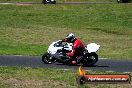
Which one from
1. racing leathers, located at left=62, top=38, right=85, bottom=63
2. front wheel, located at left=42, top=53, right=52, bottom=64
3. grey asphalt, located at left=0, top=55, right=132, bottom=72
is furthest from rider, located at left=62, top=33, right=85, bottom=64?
front wheel, located at left=42, top=53, right=52, bottom=64

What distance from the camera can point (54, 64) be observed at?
23.0 m

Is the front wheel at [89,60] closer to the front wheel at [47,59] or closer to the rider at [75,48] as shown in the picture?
the rider at [75,48]

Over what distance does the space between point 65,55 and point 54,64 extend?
707 millimetres

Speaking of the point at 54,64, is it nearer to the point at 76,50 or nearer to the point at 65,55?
the point at 65,55

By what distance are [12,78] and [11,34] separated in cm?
1872

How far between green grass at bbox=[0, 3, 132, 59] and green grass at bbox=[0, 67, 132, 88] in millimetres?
6970

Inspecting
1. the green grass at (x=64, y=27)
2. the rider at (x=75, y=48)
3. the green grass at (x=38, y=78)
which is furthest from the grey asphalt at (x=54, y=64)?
the green grass at (x=64, y=27)

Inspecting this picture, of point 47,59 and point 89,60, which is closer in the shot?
point 89,60

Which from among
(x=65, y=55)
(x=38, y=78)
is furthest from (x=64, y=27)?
(x=38, y=78)

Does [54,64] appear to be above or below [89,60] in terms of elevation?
below

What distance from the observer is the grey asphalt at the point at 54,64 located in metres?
22.0

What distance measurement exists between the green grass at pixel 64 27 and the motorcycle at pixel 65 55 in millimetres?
3925

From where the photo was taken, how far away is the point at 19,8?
58.9 m

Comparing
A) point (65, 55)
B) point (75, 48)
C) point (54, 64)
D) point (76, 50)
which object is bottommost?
point (54, 64)
